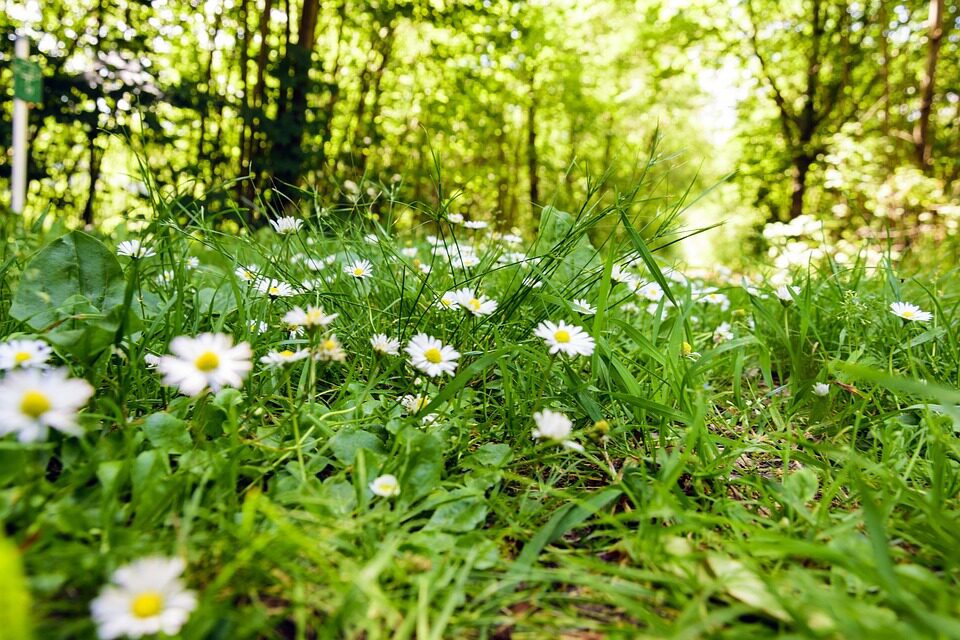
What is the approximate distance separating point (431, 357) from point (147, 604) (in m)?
0.48

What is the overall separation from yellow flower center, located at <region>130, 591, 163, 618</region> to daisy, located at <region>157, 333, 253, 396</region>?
0.69ft

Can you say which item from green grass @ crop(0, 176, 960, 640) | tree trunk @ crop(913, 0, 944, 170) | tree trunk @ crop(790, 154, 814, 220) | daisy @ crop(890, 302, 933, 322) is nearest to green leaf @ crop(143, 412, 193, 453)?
green grass @ crop(0, 176, 960, 640)

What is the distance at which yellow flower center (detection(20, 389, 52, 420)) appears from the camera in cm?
52

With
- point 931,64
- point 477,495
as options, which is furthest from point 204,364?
point 931,64

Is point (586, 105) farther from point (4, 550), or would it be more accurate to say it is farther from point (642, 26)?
point (4, 550)

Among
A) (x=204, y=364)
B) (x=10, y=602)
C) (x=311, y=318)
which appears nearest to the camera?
(x=10, y=602)

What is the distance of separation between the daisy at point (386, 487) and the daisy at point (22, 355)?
0.44 m

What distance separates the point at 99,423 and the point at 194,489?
0.58ft

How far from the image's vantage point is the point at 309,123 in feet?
14.3

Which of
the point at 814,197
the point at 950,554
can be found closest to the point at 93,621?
the point at 950,554

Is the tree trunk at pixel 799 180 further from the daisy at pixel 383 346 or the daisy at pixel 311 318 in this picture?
the daisy at pixel 311 318

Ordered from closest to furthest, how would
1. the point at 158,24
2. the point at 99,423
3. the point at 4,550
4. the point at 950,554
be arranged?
the point at 4,550
the point at 950,554
the point at 99,423
the point at 158,24

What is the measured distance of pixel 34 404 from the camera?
521 mm

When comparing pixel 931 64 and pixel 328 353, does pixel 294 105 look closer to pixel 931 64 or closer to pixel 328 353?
pixel 328 353
